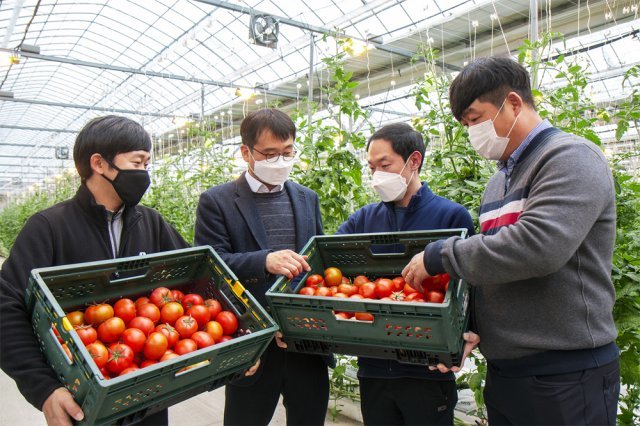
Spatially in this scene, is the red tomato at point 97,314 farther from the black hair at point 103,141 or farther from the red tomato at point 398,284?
the red tomato at point 398,284

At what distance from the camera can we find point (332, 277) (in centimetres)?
171

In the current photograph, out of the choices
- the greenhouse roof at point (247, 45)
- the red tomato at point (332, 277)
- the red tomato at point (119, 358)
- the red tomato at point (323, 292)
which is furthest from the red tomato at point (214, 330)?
the greenhouse roof at point (247, 45)

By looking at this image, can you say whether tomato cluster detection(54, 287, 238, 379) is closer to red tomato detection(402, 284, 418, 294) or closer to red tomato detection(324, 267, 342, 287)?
red tomato detection(324, 267, 342, 287)

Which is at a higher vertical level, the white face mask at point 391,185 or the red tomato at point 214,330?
the white face mask at point 391,185

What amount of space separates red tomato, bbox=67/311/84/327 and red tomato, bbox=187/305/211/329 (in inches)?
11.8

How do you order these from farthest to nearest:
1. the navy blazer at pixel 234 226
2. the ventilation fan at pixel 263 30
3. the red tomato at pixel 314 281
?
1. the ventilation fan at pixel 263 30
2. the navy blazer at pixel 234 226
3. the red tomato at pixel 314 281

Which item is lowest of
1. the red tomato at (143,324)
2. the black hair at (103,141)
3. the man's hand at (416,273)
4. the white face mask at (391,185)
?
the red tomato at (143,324)

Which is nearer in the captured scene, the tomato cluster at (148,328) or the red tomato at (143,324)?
the tomato cluster at (148,328)

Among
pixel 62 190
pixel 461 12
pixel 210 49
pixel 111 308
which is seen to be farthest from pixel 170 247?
pixel 210 49

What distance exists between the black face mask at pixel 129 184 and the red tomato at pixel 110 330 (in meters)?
0.45

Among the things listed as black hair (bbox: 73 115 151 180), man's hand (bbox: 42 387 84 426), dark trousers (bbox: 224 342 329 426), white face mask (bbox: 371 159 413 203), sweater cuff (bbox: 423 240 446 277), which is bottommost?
dark trousers (bbox: 224 342 329 426)

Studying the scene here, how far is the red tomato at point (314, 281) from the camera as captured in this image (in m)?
1.66

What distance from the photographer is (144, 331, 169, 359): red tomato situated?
126 centimetres

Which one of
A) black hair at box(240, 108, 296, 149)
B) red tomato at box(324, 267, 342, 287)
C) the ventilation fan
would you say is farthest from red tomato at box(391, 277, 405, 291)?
the ventilation fan
